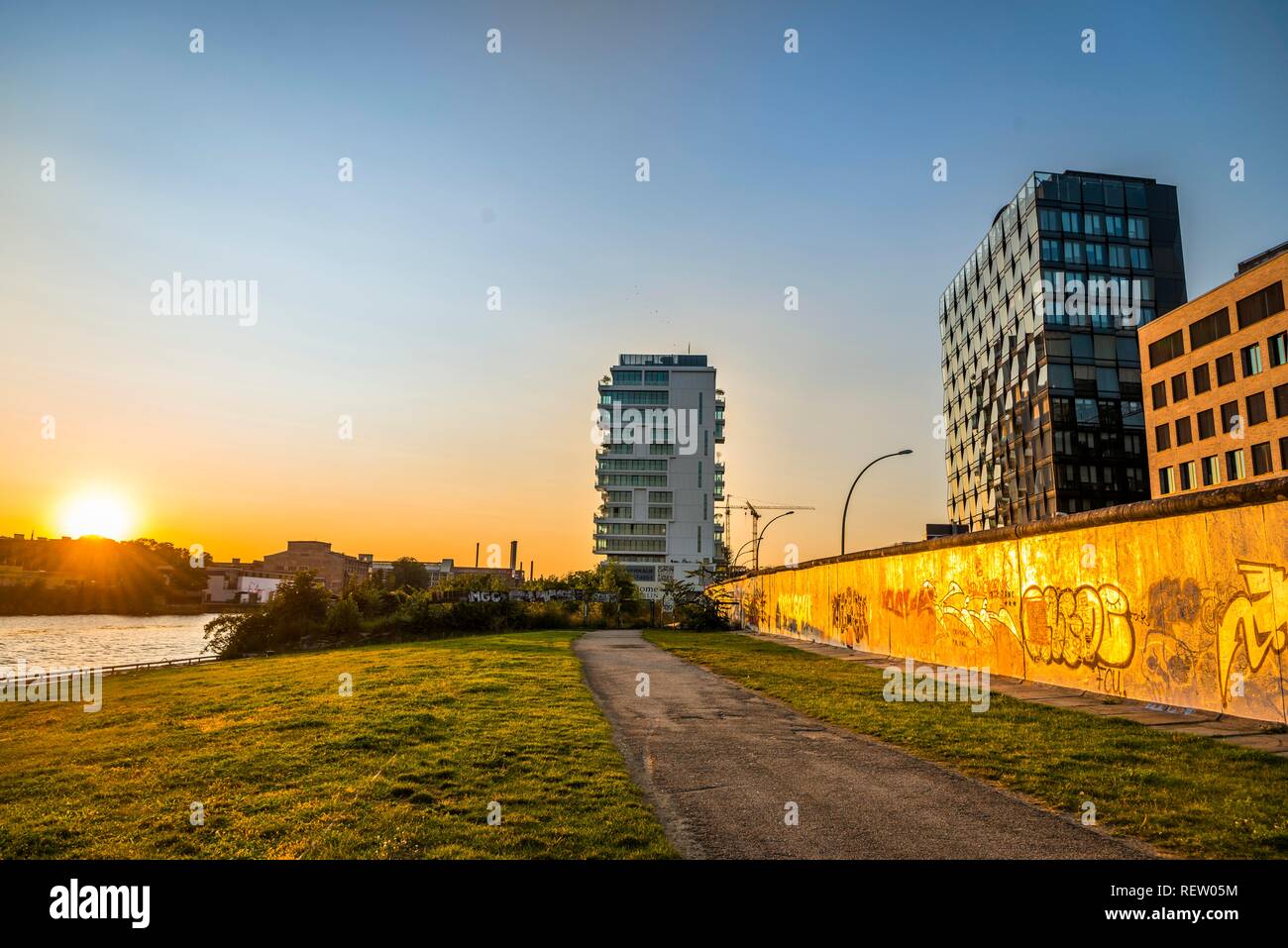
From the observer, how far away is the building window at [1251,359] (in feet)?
152

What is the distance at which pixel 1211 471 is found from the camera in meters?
50.6

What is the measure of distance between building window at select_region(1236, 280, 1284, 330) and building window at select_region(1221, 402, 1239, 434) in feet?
16.8

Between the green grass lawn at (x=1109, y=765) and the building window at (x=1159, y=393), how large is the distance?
53.8 metres

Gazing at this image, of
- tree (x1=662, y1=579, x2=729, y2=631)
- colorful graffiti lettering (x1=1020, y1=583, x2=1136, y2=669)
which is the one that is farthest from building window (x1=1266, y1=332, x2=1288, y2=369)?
colorful graffiti lettering (x1=1020, y1=583, x2=1136, y2=669)

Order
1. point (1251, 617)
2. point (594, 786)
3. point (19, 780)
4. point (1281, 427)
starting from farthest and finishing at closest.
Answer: point (1281, 427) < point (1251, 617) < point (19, 780) < point (594, 786)

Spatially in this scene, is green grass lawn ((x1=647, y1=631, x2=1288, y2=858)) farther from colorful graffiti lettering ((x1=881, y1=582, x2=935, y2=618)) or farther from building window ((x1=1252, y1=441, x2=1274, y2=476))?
building window ((x1=1252, y1=441, x2=1274, y2=476))

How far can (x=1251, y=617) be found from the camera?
970 cm

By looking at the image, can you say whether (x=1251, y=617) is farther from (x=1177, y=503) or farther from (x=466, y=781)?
(x=466, y=781)

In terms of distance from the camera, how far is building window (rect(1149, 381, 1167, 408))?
5481cm

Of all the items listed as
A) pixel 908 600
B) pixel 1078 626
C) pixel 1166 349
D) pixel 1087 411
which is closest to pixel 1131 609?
pixel 1078 626

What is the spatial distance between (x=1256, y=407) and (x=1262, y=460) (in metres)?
3.36
